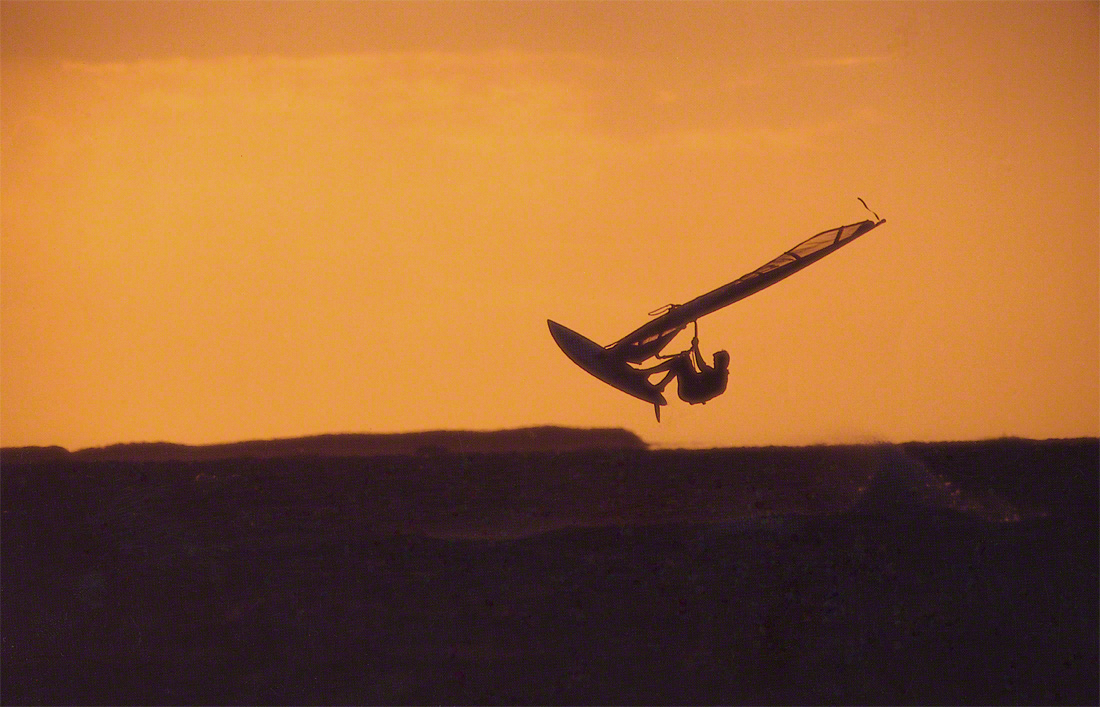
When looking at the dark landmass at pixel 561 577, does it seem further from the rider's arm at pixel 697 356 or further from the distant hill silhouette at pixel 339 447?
the rider's arm at pixel 697 356

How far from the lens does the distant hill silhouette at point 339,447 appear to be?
1.41m

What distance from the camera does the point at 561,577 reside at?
4.48 ft

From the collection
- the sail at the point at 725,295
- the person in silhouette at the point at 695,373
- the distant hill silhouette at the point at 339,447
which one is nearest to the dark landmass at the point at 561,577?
the distant hill silhouette at the point at 339,447

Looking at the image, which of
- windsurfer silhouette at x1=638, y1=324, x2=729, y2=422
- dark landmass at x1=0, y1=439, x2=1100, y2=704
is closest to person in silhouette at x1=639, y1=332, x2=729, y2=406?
windsurfer silhouette at x1=638, y1=324, x2=729, y2=422

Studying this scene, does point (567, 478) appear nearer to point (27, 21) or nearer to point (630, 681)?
point (630, 681)

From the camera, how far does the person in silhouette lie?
4.48 feet

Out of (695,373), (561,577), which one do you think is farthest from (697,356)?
(561,577)

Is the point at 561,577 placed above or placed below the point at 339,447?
below

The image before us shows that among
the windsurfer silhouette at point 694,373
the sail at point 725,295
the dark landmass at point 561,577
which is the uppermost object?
the sail at point 725,295

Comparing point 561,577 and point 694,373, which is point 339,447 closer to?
point 561,577

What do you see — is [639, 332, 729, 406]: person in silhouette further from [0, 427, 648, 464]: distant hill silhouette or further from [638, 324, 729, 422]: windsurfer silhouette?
[0, 427, 648, 464]: distant hill silhouette

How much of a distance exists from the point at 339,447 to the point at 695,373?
2.47 feet

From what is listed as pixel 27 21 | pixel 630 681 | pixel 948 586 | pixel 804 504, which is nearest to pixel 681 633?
pixel 630 681

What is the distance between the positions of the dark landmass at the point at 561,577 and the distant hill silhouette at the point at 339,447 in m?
0.02
